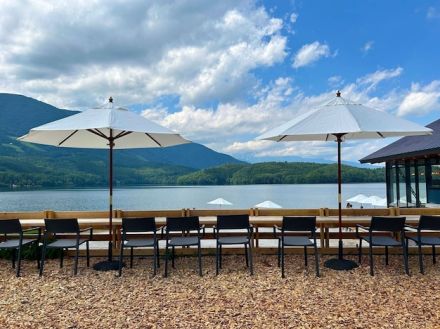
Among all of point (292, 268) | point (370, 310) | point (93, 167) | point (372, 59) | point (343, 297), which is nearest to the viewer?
point (370, 310)

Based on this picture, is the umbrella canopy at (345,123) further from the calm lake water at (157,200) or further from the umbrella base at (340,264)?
the calm lake water at (157,200)

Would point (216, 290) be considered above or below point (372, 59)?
below

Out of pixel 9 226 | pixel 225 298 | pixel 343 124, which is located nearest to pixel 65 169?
pixel 9 226

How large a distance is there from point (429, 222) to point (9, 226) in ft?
20.9

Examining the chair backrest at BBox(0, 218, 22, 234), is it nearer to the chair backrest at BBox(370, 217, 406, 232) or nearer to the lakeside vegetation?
the chair backrest at BBox(370, 217, 406, 232)

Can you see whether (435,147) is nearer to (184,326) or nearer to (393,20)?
(393,20)

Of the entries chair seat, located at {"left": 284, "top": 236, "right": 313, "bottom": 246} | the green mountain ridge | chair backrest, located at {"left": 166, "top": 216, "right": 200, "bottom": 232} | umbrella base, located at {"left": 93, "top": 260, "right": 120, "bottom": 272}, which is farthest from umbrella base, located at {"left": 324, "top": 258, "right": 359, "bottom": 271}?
the green mountain ridge

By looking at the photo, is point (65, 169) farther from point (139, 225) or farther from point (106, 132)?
point (139, 225)

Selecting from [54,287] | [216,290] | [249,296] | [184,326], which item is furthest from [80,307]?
[249,296]

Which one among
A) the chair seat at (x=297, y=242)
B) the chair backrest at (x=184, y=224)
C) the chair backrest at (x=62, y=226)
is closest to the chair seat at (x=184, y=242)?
the chair backrest at (x=184, y=224)

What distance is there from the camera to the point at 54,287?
4.63 meters

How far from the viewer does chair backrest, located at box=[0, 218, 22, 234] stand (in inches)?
208

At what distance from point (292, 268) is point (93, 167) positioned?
389 ft

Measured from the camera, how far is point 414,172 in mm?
13914
